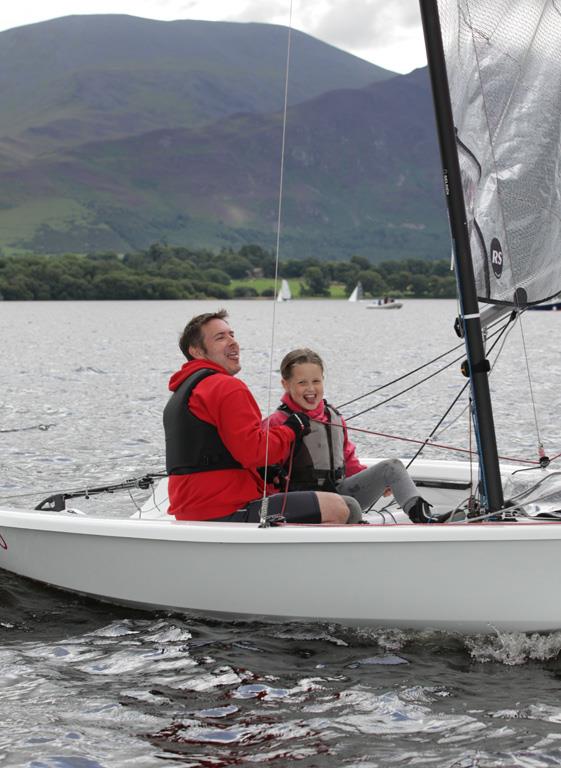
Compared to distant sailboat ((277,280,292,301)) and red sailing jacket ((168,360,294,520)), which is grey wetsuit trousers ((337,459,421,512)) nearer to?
red sailing jacket ((168,360,294,520))

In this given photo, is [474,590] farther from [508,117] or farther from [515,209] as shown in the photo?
[508,117]

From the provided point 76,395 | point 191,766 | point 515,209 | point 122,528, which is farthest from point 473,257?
point 76,395

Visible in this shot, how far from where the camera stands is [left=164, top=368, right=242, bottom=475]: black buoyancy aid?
554 cm

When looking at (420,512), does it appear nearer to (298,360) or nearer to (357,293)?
(298,360)

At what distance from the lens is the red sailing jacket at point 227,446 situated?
17.7 feet

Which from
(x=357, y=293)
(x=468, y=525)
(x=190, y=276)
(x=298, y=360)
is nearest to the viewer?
(x=468, y=525)

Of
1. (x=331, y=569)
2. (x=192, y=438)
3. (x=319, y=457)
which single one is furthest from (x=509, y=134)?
(x=331, y=569)

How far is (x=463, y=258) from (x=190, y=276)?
361 ft

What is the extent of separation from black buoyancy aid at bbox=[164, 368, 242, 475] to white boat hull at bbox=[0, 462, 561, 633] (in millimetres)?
333

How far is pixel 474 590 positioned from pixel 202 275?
10877 cm

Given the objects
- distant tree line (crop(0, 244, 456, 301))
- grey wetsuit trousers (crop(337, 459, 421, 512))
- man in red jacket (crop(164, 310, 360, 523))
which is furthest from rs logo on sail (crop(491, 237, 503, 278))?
distant tree line (crop(0, 244, 456, 301))

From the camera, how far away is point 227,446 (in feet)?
18.1

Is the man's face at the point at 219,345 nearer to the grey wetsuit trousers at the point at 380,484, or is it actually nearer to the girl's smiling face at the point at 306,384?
the girl's smiling face at the point at 306,384

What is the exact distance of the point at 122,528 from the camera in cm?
567
